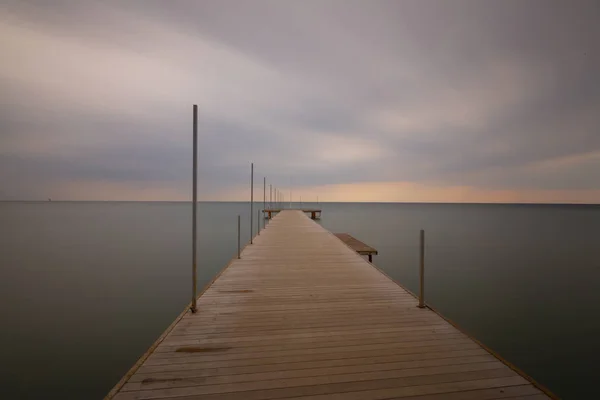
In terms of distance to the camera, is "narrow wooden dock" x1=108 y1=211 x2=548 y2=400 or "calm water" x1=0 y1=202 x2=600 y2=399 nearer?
"narrow wooden dock" x1=108 y1=211 x2=548 y2=400

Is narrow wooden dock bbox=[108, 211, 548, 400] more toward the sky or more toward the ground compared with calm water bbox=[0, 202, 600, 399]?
more toward the sky

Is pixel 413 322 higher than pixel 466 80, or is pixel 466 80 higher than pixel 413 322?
pixel 466 80

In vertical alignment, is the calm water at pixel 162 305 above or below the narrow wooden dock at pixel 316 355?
below

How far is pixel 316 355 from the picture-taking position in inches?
102

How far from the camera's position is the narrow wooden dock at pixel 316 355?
6.91 feet

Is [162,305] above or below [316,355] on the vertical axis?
below

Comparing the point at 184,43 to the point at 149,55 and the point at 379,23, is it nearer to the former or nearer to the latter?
the point at 149,55

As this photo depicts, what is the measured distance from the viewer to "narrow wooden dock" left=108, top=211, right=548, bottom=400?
83.0 inches

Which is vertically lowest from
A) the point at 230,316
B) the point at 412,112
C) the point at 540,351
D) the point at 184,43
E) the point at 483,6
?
the point at 540,351

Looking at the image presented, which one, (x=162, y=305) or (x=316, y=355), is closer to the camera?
(x=316, y=355)

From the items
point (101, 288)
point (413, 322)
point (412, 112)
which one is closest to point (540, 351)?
point (413, 322)

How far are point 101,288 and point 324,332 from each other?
1137 cm

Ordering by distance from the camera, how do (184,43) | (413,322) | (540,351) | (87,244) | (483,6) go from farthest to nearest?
(87,244) → (184,43) → (483,6) → (540,351) → (413,322)

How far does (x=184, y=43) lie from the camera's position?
35.3 ft
